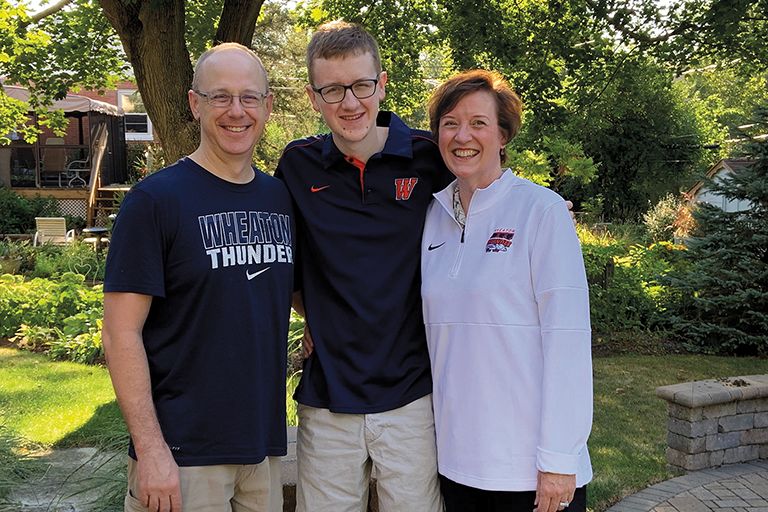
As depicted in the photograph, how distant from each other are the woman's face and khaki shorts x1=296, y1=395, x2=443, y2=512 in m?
0.81

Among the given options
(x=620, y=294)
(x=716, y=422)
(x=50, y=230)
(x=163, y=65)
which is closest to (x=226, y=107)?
(x=163, y=65)

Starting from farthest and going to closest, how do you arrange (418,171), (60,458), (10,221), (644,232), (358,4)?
1. (644,232)
2. (10,221)
3. (358,4)
4. (60,458)
5. (418,171)

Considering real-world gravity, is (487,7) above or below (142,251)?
above

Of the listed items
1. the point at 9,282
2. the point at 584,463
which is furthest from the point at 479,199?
the point at 9,282

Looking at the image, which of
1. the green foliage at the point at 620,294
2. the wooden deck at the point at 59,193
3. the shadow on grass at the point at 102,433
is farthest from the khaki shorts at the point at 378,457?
the wooden deck at the point at 59,193

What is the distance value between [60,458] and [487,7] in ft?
20.0

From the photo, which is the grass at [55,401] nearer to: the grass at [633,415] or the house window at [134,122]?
the grass at [633,415]

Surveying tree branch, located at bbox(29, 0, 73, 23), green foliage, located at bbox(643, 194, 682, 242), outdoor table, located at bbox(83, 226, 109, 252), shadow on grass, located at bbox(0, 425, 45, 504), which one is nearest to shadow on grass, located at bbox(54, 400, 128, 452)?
shadow on grass, located at bbox(0, 425, 45, 504)

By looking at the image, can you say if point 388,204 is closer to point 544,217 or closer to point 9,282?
point 544,217

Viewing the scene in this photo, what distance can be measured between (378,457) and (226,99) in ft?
4.30

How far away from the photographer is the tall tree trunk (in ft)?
18.3

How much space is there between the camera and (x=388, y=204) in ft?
8.74

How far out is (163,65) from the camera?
5.64m

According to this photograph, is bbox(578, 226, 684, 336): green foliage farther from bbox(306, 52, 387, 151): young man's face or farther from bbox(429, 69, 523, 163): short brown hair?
bbox(306, 52, 387, 151): young man's face
